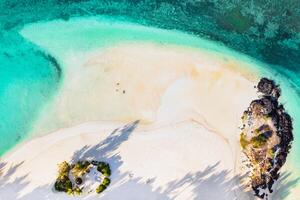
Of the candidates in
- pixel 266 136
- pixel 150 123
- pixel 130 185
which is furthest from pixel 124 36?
pixel 266 136

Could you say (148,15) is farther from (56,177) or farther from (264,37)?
(56,177)

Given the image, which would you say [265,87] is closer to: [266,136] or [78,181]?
[266,136]

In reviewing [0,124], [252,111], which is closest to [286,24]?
[252,111]

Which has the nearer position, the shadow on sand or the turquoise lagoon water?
the shadow on sand

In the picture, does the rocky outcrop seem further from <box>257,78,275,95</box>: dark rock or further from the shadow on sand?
the shadow on sand

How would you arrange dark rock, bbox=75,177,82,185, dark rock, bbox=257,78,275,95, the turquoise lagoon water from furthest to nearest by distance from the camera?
the turquoise lagoon water → dark rock, bbox=257,78,275,95 → dark rock, bbox=75,177,82,185

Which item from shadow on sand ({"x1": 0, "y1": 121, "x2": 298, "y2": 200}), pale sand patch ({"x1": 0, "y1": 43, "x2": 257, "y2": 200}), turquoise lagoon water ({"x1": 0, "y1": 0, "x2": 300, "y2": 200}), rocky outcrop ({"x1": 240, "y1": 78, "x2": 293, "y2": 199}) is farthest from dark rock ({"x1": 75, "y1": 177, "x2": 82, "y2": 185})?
rocky outcrop ({"x1": 240, "y1": 78, "x2": 293, "y2": 199})
